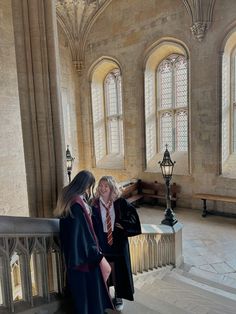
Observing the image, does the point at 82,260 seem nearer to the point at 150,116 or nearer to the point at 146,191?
the point at 146,191

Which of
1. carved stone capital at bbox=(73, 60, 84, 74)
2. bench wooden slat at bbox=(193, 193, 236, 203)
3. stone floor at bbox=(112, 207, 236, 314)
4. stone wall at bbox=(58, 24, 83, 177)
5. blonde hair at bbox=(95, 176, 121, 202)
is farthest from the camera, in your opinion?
carved stone capital at bbox=(73, 60, 84, 74)

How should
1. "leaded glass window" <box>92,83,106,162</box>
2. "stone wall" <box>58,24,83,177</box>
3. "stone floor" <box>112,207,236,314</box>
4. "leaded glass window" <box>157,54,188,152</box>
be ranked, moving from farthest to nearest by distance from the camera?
"leaded glass window" <box>92,83,106,162</box> → "stone wall" <box>58,24,83,177</box> → "leaded glass window" <box>157,54,188,152</box> → "stone floor" <box>112,207,236,314</box>

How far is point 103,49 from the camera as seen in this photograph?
→ 9023mm

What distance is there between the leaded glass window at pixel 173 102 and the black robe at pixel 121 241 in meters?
6.39

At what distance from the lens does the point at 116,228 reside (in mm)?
2141

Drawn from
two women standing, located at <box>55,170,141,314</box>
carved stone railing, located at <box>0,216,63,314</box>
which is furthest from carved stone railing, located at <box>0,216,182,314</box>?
two women standing, located at <box>55,170,141,314</box>

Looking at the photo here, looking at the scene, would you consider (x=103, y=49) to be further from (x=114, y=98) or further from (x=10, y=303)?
(x=10, y=303)

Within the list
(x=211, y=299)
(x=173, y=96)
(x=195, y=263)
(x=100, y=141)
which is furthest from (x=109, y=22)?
(x=211, y=299)

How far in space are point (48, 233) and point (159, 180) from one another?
261 inches

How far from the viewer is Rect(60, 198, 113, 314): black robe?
1.70 m

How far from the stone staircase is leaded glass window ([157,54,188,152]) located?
4814mm

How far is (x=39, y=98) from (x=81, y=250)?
5.42 feet

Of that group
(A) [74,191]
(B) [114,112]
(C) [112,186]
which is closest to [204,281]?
(C) [112,186]

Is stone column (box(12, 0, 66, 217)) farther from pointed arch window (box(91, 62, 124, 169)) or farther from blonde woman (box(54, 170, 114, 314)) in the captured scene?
pointed arch window (box(91, 62, 124, 169))
